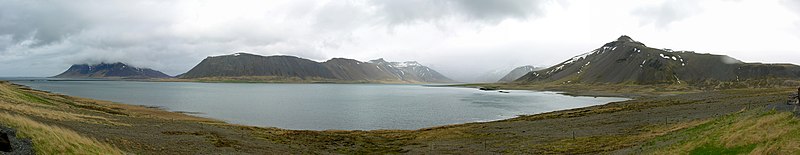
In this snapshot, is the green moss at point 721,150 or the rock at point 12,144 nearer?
the rock at point 12,144

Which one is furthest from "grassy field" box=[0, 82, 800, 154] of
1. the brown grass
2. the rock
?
the rock

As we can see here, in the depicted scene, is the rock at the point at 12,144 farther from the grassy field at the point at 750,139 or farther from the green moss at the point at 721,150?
the green moss at the point at 721,150

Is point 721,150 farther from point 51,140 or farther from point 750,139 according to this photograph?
point 51,140

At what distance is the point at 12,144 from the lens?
22359 millimetres

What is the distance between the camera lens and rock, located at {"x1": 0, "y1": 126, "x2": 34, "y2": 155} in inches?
848

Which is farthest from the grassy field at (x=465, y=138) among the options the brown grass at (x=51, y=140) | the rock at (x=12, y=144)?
the rock at (x=12, y=144)

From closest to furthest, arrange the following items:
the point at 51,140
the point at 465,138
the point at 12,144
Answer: the point at 12,144, the point at 51,140, the point at 465,138

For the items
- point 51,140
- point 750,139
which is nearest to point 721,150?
point 750,139

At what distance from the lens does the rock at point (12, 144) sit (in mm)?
21531

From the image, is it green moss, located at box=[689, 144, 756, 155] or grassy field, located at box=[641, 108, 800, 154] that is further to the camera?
green moss, located at box=[689, 144, 756, 155]

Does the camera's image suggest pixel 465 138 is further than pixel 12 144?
Yes

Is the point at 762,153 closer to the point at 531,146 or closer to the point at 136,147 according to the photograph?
the point at 531,146

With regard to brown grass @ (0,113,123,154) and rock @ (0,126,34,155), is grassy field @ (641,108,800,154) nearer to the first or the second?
brown grass @ (0,113,123,154)

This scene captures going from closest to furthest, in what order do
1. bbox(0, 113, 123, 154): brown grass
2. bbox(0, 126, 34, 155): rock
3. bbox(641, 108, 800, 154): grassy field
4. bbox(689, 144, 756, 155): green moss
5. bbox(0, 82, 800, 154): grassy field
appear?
bbox(0, 126, 34, 155): rock, bbox(641, 108, 800, 154): grassy field, bbox(0, 113, 123, 154): brown grass, bbox(689, 144, 756, 155): green moss, bbox(0, 82, 800, 154): grassy field
